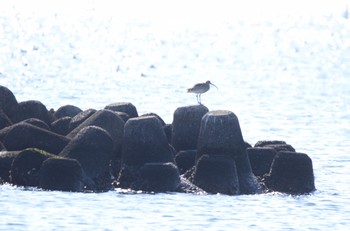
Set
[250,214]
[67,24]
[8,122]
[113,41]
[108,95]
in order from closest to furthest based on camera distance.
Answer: [250,214] < [8,122] < [108,95] < [113,41] < [67,24]

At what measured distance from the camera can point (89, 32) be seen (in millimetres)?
156000

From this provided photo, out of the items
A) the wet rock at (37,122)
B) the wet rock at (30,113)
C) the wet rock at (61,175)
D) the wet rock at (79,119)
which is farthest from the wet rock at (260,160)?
the wet rock at (30,113)

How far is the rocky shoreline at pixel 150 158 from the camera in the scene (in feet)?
99.3

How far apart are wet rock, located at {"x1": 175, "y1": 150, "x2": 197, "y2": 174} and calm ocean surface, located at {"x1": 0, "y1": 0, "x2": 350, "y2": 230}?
1.71 metres

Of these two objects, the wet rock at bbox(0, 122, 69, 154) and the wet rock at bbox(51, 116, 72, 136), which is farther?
the wet rock at bbox(51, 116, 72, 136)

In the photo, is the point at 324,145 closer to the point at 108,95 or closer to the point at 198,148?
the point at 198,148

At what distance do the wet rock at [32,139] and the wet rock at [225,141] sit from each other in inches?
128

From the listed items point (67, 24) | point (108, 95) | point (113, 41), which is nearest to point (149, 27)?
point (67, 24)

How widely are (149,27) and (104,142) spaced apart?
5956 inches

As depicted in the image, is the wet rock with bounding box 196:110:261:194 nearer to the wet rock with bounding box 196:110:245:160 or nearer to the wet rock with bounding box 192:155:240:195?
the wet rock with bounding box 196:110:245:160

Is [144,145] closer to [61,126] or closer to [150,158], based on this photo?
[150,158]

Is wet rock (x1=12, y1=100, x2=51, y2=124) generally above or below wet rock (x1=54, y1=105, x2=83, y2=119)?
above

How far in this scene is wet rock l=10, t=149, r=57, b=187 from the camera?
30.1 m

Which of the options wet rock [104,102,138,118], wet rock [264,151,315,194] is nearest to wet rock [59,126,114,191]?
wet rock [264,151,315,194]
